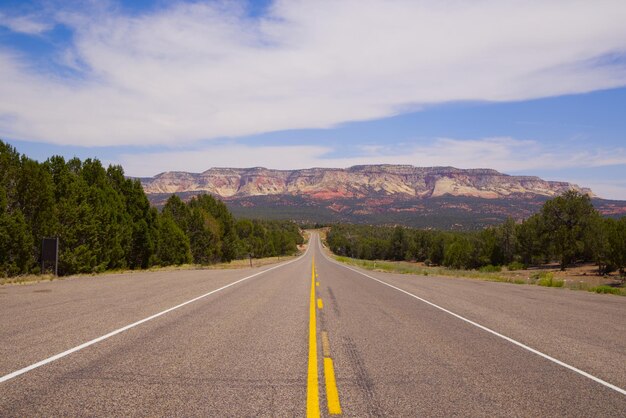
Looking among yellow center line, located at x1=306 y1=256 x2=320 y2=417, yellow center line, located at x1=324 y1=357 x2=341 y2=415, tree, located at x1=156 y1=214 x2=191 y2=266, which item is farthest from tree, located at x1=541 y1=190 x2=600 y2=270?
yellow center line, located at x1=324 y1=357 x2=341 y2=415

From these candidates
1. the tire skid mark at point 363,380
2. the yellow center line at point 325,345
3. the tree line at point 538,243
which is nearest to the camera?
the tire skid mark at point 363,380

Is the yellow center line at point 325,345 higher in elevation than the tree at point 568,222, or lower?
lower

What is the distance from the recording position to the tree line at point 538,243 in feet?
184

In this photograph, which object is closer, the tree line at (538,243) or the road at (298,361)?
the road at (298,361)

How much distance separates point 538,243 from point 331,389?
71.8 metres

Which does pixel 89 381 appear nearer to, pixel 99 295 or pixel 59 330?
pixel 59 330

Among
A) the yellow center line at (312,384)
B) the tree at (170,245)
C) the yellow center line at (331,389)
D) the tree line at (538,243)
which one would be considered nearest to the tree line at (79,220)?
the tree at (170,245)

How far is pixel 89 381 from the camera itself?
5457 millimetres

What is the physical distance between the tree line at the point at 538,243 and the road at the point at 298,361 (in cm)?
4835

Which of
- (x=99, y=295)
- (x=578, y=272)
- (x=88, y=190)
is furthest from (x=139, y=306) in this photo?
(x=578, y=272)

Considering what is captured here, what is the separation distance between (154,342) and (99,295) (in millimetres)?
7703

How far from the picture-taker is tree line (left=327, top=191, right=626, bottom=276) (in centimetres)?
5622

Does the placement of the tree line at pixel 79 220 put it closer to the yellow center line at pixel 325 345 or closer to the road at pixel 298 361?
the road at pixel 298 361

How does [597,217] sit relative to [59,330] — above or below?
above
